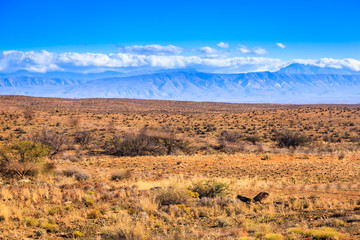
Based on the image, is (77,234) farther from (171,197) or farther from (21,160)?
(21,160)

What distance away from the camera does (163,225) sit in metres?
10.3

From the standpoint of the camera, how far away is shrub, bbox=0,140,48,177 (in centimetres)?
1870

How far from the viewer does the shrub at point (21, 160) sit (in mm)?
18703

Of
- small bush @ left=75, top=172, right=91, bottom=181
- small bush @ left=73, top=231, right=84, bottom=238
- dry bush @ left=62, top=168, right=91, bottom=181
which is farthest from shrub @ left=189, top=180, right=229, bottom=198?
dry bush @ left=62, top=168, right=91, bottom=181

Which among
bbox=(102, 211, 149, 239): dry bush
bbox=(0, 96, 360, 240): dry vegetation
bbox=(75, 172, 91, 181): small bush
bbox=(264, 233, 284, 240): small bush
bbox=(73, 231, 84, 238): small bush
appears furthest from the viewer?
bbox=(75, 172, 91, 181): small bush

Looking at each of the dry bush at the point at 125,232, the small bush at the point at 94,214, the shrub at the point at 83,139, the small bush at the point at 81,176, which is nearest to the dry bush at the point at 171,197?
the small bush at the point at 94,214

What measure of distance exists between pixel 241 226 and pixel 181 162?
53.8 feet

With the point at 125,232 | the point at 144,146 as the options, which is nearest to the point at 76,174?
the point at 125,232

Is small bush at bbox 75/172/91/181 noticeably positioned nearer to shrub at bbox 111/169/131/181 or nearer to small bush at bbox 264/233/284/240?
shrub at bbox 111/169/131/181

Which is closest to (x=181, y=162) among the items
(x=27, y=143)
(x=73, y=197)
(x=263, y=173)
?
(x=263, y=173)

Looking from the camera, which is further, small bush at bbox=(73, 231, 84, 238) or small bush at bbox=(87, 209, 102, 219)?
small bush at bbox=(87, 209, 102, 219)

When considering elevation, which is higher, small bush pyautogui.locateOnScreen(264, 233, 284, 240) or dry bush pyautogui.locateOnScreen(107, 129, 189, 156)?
small bush pyautogui.locateOnScreen(264, 233, 284, 240)

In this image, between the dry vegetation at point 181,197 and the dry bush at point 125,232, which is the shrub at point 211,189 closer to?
the dry vegetation at point 181,197

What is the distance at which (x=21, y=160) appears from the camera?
19219 millimetres
